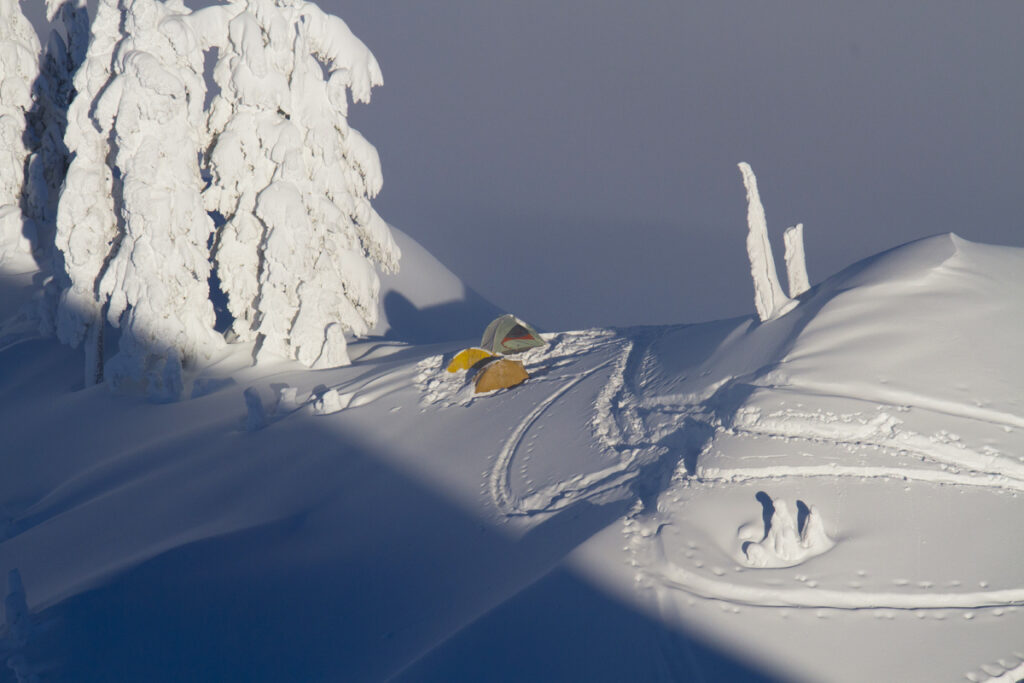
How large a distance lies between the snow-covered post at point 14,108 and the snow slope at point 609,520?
11.4 meters

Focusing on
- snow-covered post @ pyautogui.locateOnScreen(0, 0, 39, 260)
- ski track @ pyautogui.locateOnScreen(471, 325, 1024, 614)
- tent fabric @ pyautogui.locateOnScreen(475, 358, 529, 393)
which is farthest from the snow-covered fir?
snow-covered post @ pyautogui.locateOnScreen(0, 0, 39, 260)

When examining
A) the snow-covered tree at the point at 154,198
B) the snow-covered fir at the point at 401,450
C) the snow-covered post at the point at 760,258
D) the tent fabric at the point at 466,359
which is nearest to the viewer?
the snow-covered fir at the point at 401,450

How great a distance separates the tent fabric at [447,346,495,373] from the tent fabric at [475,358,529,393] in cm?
88

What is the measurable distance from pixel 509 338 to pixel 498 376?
1634 mm

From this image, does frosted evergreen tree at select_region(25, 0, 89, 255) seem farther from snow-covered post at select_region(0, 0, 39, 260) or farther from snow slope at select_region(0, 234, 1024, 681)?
snow slope at select_region(0, 234, 1024, 681)

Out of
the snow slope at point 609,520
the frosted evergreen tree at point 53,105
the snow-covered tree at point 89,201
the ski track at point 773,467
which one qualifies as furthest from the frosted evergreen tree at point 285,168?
the frosted evergreen tree at point 53,105

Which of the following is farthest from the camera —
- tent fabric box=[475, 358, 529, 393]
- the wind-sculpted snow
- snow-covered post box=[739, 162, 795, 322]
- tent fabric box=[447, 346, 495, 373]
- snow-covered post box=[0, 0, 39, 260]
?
snow-covered post box=[0, 0, 39, 260]

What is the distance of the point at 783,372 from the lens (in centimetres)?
866

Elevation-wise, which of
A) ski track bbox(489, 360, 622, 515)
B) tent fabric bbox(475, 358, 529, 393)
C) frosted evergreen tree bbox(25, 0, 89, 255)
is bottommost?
ski track bbox(489, 360, 622, 515)

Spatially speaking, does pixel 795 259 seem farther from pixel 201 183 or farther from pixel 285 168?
pixel 201 183

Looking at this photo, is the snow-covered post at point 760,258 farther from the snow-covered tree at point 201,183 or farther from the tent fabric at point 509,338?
the snow-covered tree at point 201,183

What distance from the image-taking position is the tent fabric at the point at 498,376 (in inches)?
466

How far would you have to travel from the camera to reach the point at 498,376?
11.9m

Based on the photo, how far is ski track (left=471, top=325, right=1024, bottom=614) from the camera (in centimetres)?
580
